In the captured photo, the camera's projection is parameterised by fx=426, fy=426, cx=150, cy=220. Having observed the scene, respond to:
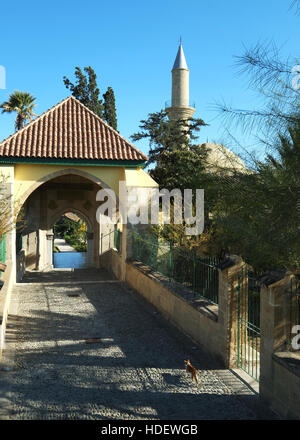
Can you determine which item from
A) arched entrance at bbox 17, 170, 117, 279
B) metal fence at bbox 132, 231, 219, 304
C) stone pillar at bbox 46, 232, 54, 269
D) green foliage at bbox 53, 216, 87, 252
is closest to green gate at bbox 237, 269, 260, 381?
metal fence at bbox 132, 231, 219, 304

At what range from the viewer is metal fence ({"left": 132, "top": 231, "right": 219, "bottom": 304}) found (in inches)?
317

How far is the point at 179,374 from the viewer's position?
22.1 feet

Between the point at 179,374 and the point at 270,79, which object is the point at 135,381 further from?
the point at 270,79

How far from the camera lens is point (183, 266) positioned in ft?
31.2

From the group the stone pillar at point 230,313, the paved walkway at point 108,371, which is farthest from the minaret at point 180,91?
the stone pillar at point 230,313

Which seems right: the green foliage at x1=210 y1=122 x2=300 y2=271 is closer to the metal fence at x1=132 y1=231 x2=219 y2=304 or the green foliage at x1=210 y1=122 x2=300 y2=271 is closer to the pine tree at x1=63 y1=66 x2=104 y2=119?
the metal fence at x1=132 y1=231 x2=219 y2=304

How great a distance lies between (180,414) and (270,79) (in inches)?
159

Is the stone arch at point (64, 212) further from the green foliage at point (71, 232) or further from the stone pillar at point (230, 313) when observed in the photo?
the green foliage at point (71, 232)

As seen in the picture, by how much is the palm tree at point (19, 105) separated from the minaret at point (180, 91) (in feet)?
54.0

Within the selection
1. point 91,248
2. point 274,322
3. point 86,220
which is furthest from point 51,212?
point 274,322

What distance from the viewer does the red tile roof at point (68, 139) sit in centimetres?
1535

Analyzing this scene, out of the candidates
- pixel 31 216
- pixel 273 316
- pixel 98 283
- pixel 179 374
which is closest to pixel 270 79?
pixel 273 316

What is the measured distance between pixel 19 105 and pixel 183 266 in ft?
74.8

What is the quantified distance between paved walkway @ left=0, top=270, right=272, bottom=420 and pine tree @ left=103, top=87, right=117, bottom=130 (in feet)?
62.7
